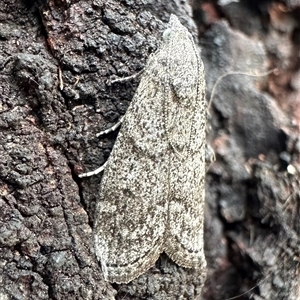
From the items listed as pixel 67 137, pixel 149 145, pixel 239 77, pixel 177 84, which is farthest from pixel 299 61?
pixel 67 137

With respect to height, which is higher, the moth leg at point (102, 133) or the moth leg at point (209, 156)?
the moth leg at point (102, 133)

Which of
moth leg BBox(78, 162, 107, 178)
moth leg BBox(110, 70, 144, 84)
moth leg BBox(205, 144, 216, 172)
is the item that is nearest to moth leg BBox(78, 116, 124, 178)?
moth leg BBox(78, 162, 107, 178)

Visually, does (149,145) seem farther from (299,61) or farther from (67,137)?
(299,61)

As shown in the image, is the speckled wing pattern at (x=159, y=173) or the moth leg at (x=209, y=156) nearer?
the speckled wing pattern at (x=159, y=173)

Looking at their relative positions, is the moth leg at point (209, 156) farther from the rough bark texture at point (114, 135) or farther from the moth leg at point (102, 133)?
the moth leg at point (102, 133)

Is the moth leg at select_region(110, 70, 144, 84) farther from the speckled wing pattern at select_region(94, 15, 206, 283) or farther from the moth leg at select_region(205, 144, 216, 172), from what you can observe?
the moth leg at select_region(205, 144, 216, 172)

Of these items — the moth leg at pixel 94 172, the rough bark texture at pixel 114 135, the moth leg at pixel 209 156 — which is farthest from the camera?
the moth leg at pixel 209 156

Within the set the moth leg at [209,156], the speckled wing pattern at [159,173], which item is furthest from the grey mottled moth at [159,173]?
the moth leg at [209,156]
